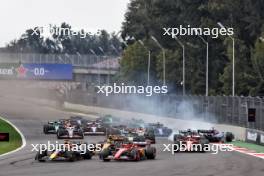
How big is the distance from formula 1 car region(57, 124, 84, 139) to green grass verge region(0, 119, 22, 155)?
2396mm

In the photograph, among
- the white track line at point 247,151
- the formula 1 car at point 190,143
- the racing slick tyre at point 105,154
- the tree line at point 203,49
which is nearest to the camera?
the racing slick tyre at point 105,154

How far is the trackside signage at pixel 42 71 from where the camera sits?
368 ft

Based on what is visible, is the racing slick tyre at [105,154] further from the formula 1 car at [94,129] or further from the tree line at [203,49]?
the tree line at [203,49]

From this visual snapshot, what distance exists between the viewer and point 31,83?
141000 millimetres

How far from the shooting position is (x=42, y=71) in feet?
368

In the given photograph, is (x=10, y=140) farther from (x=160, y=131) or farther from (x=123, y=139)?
(x=123, y=139)

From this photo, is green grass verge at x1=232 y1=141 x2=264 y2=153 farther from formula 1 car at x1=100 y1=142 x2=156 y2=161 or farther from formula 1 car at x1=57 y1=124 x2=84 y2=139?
formula 1 car at x1=100 y1=142 x2=156 y2=161

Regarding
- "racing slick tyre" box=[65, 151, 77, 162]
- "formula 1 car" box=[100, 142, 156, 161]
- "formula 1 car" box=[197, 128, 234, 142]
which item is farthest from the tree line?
"racing slick tyre" box=[65, 151, 77, 162]

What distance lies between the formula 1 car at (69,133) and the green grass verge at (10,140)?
2.40 metres

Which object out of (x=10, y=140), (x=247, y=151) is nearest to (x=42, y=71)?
(x=10, y=140)

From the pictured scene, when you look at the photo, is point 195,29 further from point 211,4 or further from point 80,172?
point 80,172

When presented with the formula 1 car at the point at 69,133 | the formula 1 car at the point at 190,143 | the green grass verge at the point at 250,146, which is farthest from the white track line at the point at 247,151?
the formula 1 car at the point at 69,133

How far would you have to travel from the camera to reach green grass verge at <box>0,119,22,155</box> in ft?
143

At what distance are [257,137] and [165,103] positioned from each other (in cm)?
3054
